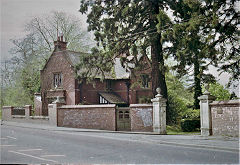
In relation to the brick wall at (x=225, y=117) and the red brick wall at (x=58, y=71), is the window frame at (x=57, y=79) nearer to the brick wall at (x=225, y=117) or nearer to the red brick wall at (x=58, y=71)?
Result: the red brick wall at (x=58, y=71)

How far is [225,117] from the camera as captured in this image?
15945mm

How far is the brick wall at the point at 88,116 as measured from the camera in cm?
2170

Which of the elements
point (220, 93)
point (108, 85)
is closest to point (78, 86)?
point (108, 85)

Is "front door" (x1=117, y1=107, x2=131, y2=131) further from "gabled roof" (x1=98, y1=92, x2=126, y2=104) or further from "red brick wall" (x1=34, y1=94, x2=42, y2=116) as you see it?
"red brick wall" (x1=34, y1=94, x2=42, y2=116)

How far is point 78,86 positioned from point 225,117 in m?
19.9

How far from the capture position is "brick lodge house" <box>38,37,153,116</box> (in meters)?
33.2

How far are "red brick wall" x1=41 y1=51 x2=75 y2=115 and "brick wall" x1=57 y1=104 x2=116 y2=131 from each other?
735 centimetres

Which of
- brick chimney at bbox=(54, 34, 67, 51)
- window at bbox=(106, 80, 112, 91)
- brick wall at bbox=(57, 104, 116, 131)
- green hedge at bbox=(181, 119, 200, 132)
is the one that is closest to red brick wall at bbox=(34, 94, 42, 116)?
brick chimney at bbox=(54, 34, 67, 51)

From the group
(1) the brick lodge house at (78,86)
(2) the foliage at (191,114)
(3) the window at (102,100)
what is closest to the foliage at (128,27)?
(2) the foliage at (191,114)

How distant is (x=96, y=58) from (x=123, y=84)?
43.2ft

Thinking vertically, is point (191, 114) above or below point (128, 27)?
below

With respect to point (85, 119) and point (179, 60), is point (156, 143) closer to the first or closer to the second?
point (179, 60)

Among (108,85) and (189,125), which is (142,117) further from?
(108,85)

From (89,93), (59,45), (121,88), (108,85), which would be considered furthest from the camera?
(108,85)
